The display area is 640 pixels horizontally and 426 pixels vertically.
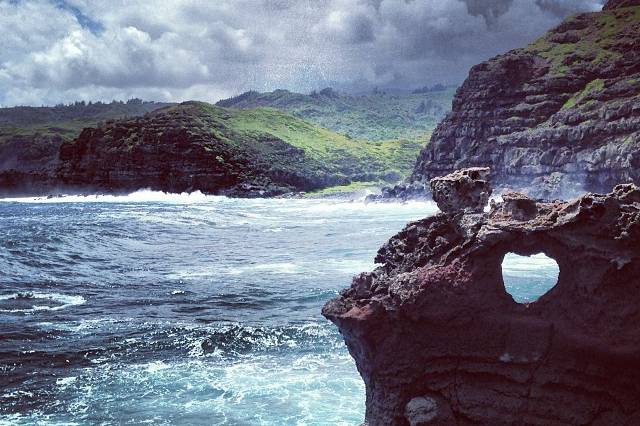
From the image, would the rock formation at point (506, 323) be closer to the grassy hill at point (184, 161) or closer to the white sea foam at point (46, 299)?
the white sea foam at point (46, 299)

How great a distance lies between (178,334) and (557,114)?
88920mm

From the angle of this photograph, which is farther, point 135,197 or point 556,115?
point 135,197

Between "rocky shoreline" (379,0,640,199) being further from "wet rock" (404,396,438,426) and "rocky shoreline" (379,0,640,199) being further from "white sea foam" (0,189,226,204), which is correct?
"wet rock" (404,396,438,426)

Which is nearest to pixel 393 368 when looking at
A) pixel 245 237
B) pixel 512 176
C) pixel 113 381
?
Result: pixel 113 381

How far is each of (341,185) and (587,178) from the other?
93218 millimetres

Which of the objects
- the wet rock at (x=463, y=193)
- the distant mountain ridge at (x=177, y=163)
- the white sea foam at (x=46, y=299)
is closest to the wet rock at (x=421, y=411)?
the wet rock at (x=463, y=193)

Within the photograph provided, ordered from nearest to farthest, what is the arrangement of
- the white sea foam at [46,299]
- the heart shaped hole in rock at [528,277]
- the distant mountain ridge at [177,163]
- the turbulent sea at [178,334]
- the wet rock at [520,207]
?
the wet rock at [520,207]
the turbulent sea at [178,334]
the heart shaped hole in rock at [528,277]
the white sea foam at [46,299]
the distant mountain ridge at [177,163]

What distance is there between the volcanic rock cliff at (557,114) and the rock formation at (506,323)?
235 feet

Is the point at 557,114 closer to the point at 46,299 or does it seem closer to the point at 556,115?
the point at 556,115

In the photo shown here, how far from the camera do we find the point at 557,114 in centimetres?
9831

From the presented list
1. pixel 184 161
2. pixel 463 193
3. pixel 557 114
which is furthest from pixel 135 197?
pixel 463 193

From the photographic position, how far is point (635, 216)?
30.3 feet

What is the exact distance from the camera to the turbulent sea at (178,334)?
15.8 metres

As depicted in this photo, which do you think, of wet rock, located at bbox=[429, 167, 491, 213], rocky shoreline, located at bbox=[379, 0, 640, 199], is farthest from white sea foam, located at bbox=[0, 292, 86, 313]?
rocky shoreline, located at bbox=[379, 0, 640, 199]
